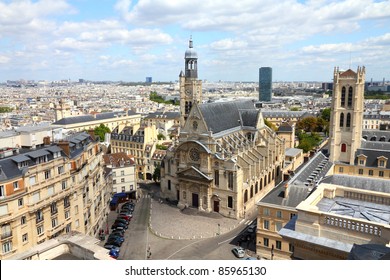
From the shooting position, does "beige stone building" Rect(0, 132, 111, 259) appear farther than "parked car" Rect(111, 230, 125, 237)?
No

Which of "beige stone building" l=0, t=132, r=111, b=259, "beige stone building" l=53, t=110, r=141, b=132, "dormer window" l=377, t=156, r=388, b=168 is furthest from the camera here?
"beige stone building" l=53, t=110, r=141, b=132

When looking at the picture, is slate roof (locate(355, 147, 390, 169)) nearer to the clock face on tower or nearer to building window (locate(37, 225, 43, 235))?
the clock face on tower

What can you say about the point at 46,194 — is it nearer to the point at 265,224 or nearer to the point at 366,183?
the point at 265,224

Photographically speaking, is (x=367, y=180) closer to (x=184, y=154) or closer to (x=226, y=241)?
(x=226, y=241)

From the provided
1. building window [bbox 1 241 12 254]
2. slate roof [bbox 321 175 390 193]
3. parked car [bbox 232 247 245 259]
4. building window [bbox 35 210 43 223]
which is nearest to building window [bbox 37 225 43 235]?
building window [bbox 35 210 43 223]

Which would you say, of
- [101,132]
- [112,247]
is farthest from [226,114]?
[101,132]

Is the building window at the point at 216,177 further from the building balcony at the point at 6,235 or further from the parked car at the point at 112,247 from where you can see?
the building balcony at the point at 6,235

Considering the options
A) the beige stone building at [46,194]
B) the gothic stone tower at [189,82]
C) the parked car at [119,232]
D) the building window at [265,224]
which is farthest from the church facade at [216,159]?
the beige stone building at [46,194]

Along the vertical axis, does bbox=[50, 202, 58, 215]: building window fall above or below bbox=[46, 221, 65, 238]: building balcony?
above
